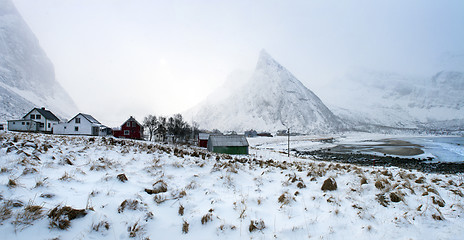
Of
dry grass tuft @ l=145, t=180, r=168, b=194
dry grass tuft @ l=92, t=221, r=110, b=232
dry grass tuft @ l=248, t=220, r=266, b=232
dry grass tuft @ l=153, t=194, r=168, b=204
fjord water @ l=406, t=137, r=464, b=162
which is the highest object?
dry grass tuft @ l=145, t=180, r=168, b=194

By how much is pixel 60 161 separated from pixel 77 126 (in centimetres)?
5326

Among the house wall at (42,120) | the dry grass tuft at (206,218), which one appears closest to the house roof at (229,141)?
the dry grass tuft at (206,218)

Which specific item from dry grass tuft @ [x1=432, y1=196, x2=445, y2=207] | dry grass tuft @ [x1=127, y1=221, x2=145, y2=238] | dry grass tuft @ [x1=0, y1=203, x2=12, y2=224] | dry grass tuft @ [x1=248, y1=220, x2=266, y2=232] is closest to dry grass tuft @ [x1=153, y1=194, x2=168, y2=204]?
dry grass tuft @ [x1=127, y1=221, x2=145, y2=238]

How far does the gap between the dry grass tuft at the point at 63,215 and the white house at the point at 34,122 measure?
6071 cm

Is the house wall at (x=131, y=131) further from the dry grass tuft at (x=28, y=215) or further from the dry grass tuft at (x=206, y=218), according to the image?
the dry grass tuft at (x=206, y=218)

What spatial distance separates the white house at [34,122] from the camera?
49.2 meters

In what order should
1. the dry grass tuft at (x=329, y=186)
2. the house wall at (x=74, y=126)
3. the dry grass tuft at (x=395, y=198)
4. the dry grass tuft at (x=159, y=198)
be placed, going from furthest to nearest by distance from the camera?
the house wall at (x=74, y=126), the dry grass tuft at (x=329, y=186), the dry grass tuft at (x=395, y=198), the dry grass tuft at (x=159, y=198)

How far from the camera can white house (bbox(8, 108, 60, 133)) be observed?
49.2 m

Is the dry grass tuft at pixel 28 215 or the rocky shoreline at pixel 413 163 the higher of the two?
the dry grass tuft at pixel 28 215

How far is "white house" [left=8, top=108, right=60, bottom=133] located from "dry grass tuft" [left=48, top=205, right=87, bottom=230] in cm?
6071

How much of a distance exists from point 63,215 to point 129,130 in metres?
60.2

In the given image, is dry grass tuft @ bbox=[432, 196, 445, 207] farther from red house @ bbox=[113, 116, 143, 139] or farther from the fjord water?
red house @ bbox=[113, 116, 143, 139]

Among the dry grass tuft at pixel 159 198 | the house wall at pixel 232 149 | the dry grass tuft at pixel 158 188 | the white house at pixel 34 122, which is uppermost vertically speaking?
the white house at pixel 34 122

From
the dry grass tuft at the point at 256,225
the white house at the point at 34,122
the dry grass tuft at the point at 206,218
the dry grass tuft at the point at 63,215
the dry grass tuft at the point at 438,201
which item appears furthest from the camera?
the white house at the point at 34,122
